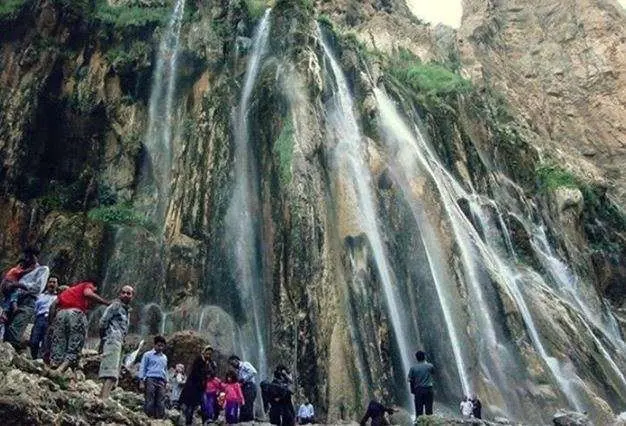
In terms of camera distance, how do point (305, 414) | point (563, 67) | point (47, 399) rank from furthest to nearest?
point (563, 67)
point (305, 414)
point (47, 399)

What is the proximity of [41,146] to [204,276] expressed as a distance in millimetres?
10369

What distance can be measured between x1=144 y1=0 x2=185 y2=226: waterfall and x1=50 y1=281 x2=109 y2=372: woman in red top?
15634 mm

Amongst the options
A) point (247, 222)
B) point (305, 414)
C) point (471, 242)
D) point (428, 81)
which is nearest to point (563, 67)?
point (428, 81)

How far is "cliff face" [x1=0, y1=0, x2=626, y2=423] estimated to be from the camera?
2225 cm

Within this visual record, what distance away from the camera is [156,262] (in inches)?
958

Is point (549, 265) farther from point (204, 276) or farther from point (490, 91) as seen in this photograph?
point (490, 91)

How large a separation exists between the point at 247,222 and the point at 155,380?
1353 cm

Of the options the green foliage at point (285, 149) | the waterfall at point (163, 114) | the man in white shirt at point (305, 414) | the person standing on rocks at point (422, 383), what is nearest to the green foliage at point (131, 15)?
the waterfall at point (163, 114)

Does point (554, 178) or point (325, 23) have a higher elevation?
point (325, 23)

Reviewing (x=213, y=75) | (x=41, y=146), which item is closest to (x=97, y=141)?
(x=41, y=146)

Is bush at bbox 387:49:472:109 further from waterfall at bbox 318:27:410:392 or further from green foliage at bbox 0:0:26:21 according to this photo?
green foliage at bbox 0:0:26:21

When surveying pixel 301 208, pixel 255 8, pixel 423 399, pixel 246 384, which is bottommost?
pixel 423 399

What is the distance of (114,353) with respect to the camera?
1045 centimetres

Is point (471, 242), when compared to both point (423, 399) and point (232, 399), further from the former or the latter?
point (232, 399)
